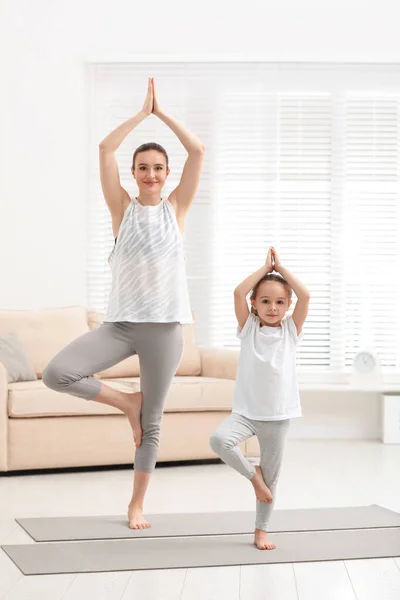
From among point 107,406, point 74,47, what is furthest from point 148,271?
point 74,47

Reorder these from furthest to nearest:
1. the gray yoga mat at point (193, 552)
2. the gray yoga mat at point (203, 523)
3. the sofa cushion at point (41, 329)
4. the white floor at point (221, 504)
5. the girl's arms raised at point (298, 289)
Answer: the sofa cushion at point (41, 329), the gray yoga mat at point (203, 523), the girl's arms raised at point (298, 289), the gray yoga mat at point (193, 552), the white floor at point (221, 504)

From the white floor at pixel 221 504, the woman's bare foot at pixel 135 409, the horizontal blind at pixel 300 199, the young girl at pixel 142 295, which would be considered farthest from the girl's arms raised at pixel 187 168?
the horizontal blind at pixel 300 199

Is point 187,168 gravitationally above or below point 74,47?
below

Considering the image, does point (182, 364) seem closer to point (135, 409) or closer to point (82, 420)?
point (82, 420)

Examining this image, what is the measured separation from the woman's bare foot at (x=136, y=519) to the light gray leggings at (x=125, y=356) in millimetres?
224

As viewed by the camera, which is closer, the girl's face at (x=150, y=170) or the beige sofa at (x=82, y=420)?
the girl's face at (x=150, y=170)

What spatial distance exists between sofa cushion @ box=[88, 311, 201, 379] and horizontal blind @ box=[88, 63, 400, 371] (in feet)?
1.61

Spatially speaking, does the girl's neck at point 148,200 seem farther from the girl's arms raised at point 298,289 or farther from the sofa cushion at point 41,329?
the sofa cushion at point 41,329

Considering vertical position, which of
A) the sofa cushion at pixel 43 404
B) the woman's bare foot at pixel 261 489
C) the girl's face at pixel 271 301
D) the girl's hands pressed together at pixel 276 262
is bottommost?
the sofa cushion at pixel 43 404

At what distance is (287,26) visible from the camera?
6418mm

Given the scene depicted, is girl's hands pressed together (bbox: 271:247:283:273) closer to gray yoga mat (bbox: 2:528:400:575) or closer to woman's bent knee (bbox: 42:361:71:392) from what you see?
woman's bent knee (bbox: 42:361:71:392)

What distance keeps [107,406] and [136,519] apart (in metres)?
1.50

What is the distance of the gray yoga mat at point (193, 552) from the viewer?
307 centimetres

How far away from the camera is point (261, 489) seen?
10.5 feet
